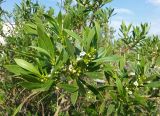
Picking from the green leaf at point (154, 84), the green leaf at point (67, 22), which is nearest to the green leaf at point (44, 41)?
the green leaf at point (67, 22)

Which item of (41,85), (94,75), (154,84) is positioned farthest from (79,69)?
(154,84)

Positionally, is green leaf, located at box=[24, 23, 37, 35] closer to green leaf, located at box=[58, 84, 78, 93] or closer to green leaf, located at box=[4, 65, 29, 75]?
green leaf, located at box=[4, 65, 29, 75]

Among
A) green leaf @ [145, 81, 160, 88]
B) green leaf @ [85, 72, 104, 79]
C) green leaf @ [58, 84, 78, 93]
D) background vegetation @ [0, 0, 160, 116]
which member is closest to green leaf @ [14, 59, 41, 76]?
background vegetation @ [0, 0, 160, 116]

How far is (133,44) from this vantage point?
5.07m

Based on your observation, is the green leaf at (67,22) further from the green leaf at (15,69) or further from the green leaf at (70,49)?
the green leaf at (15,69)

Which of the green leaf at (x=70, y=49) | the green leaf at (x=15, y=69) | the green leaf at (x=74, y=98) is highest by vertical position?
the green leaf at (x=70, y=49)

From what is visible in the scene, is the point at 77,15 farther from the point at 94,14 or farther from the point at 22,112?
the point at 22,112

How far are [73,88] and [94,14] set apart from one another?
250 cm

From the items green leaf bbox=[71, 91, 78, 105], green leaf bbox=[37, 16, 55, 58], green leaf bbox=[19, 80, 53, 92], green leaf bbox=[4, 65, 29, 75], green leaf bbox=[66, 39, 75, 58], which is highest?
green leaf bbox=[37, 16, 55, 58]

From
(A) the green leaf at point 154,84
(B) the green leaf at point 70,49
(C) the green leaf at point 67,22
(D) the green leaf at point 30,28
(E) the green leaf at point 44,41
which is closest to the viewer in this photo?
(E) the green leaf at point 44,41

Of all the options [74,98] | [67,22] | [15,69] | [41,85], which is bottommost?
[74,98]

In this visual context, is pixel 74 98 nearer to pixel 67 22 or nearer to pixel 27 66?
pixel 27 66

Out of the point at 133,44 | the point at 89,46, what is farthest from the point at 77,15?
the point at 89,46

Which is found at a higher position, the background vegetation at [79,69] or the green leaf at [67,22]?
the green leaf at [67,22]
